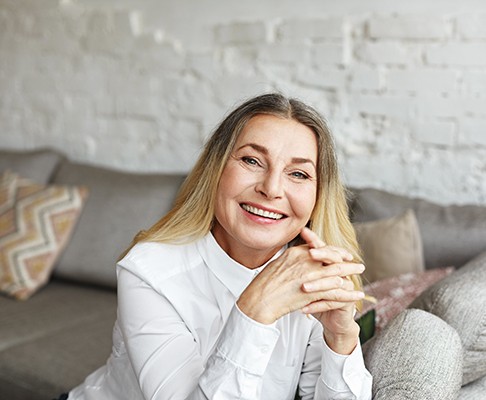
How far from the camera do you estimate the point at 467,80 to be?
2.56 meters

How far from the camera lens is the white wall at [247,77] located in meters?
2.60

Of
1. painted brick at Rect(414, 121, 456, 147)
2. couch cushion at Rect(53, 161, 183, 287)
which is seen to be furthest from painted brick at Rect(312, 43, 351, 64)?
couch cushion at Rect(53, 161, 183, 287)

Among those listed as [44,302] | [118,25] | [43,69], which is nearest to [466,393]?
[44,302]

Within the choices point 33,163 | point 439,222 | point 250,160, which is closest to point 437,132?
point 439,222

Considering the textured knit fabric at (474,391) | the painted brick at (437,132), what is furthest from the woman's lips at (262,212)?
the painted brick at (437,132)

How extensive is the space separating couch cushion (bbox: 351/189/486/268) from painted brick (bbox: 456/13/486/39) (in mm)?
583

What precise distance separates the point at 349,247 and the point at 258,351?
402 millimetres

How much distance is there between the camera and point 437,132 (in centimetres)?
263

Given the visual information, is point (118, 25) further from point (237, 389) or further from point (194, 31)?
point (237, 389)

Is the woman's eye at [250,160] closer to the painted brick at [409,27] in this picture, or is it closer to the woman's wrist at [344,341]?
the woman's wrist at [344,341]

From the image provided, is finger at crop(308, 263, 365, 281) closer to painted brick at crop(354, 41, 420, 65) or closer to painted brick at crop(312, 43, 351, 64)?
painted brick at crop(354, 41, 420, 65)

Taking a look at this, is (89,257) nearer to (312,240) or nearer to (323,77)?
(323,77)

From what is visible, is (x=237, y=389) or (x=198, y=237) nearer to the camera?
(x=237, y=389)

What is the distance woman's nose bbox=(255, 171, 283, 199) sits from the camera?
4.52 feet
